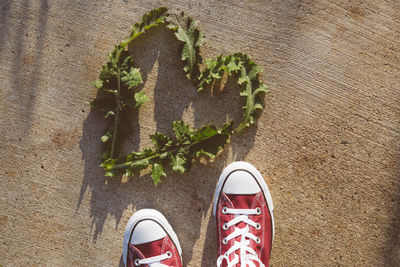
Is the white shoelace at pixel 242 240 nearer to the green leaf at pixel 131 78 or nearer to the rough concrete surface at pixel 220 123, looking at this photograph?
the rough concrete surface at pixel 220 123

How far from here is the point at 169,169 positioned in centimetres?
242

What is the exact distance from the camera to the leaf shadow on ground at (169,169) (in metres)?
2.43

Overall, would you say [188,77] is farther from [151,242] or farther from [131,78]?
[151,242]

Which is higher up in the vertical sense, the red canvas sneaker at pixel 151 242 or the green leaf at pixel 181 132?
the green leaf at pixel 181 132

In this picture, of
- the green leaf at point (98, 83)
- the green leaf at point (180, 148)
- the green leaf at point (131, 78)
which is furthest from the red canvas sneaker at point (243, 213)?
the green leaf at point (98, 83)

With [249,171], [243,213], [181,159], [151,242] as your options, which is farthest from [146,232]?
[249,171]

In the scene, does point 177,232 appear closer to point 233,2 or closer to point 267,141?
point 267,141

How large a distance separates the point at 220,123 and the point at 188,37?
0.68 m

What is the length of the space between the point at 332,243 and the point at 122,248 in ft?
5.31

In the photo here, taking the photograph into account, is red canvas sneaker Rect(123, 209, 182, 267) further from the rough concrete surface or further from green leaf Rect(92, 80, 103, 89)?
green leaf Rect(92, 80, 103, 89)

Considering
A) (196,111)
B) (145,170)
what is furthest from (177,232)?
(196,111)

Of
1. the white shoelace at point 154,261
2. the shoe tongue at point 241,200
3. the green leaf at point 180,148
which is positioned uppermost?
the green leaf at point 180,148

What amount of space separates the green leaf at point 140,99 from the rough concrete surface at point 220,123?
0.12 metres

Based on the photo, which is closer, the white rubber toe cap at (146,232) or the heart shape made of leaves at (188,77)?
the heart shape made of leaves at (188,77)
